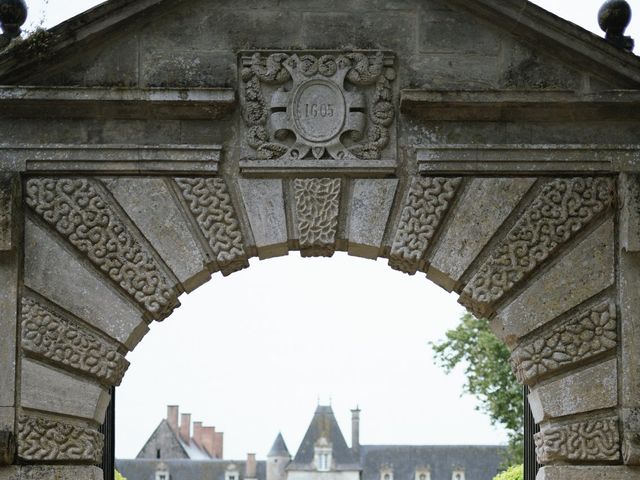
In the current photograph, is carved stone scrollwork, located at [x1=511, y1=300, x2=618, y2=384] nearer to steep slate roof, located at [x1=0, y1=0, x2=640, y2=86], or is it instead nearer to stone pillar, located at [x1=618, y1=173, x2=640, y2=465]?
stone pillar, located at [x1=618, y1=173, x2=640, y2=465]

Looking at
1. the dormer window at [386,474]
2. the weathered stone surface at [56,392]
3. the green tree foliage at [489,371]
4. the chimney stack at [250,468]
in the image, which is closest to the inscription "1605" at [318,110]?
the weathered stone surface at [56,392]

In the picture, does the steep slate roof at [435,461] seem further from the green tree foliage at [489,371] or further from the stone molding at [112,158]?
the stone molding at [112,158]

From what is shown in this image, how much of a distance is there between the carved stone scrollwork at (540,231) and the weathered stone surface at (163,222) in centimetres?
156

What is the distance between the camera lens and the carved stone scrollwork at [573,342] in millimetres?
8062

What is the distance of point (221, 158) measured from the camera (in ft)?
27.1

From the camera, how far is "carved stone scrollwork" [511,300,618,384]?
8062 mm

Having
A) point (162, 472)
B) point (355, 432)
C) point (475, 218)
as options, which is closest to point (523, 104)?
point (475, 218)

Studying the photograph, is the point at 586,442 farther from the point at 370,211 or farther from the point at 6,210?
the point at 6,210

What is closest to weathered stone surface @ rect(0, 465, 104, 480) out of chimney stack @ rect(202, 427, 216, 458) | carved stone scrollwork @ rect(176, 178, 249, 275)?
carved stone scrollwork @ rect(176, 178, 249, 275)

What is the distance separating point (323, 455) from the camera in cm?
6444

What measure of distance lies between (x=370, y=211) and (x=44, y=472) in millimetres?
2323

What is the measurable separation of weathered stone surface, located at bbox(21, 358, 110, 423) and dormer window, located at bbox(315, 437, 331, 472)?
5628 cm

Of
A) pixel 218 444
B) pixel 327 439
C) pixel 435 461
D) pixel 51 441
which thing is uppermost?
pixel 218 444

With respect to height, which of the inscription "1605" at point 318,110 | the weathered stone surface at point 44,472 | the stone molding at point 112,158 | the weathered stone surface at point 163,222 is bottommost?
the weathered stone surface at point 44,472
